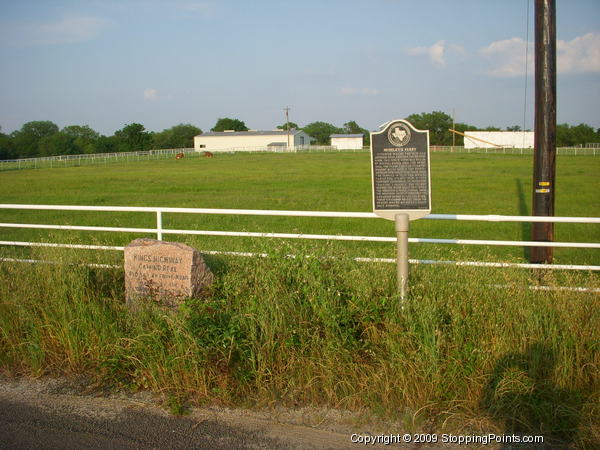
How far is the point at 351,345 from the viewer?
4824mm

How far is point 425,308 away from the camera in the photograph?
190 inches

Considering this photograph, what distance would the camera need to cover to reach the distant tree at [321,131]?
139 meters

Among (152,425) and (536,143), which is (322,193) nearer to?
(536,143)

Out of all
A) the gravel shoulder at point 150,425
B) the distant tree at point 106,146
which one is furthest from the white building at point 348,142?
the gravel shoulder at point 150,425

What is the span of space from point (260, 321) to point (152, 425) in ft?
3.94

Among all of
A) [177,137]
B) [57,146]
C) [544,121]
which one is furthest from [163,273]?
[177,137]

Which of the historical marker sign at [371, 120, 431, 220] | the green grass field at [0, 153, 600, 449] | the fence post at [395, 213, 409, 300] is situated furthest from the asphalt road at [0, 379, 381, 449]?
the historical marker sign at [371, 120, 431, 220]

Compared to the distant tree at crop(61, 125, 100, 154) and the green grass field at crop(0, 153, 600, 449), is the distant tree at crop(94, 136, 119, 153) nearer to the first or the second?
the distant tree at crop(61, 125, 100, 154)

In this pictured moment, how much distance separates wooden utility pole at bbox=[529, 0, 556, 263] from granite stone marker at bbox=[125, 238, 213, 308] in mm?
4834

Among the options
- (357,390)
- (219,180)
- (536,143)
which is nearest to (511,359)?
(357,390)

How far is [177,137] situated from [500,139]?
245 ft

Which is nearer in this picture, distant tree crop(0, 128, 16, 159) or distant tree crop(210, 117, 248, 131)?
distant tree crop(0, 128, 16, 159)

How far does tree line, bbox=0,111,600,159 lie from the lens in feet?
327

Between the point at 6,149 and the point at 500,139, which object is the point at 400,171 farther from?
the point at 6,149
